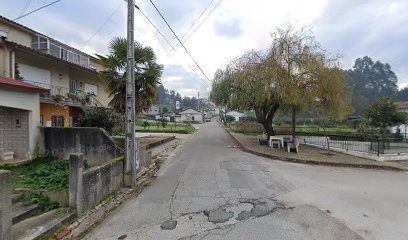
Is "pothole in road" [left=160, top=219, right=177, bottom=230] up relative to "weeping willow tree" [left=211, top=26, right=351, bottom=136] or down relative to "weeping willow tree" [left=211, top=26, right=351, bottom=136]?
down

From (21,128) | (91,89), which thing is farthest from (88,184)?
(91,89)

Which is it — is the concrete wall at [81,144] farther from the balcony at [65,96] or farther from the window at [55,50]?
the window at [55,50]

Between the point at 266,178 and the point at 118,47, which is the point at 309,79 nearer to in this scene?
the point at 266,178

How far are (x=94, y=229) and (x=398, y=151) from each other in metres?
16.1

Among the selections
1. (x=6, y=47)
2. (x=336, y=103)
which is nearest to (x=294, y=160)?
(x=336, y=103)

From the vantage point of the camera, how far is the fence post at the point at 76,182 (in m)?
5.63

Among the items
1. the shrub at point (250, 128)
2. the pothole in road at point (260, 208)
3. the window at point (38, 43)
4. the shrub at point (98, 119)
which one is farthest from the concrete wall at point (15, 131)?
the shrub at point (250, 128)

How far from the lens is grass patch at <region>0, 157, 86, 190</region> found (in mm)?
6978

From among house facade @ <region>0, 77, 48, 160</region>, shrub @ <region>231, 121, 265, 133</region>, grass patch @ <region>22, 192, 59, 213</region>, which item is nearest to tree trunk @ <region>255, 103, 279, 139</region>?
shrub @ <region>231, 121, 265, 133</region>

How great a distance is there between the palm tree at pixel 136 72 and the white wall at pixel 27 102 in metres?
3.52

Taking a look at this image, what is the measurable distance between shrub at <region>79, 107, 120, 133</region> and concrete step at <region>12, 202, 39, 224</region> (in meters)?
7.52

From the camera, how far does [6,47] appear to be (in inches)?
488

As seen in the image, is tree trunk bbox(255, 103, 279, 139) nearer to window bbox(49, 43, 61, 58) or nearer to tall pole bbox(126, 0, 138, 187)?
tall pole bbox(126, 0, 138, 187)

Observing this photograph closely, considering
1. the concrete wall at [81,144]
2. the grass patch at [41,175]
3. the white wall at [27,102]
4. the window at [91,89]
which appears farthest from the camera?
the window at [91,89]
